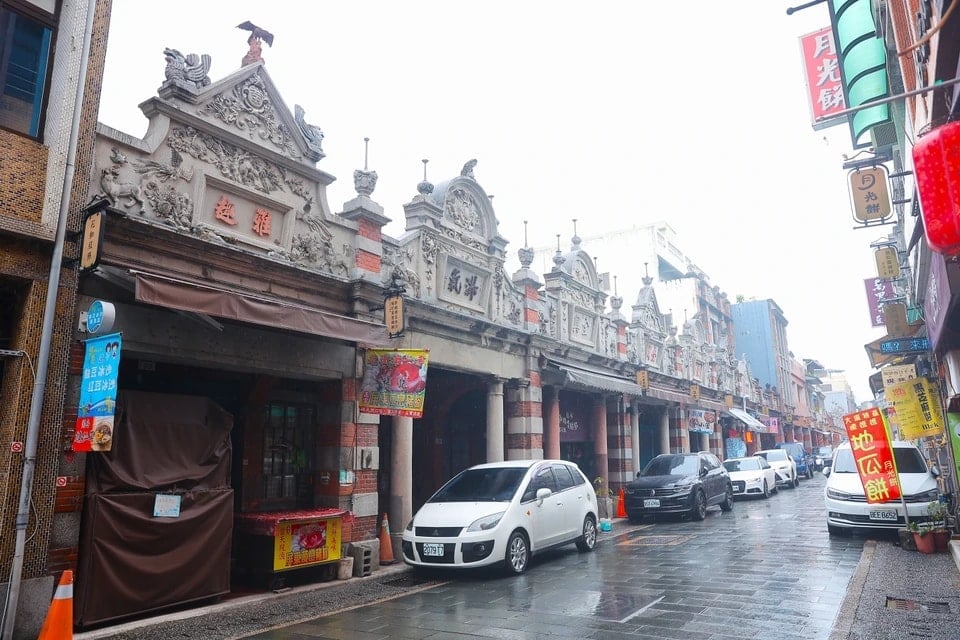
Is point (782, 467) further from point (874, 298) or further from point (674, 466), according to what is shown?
point (674, 466)

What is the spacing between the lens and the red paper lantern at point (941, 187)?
441 cm

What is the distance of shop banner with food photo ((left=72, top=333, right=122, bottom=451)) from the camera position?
716 centimetres

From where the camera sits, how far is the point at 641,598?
8180 mm

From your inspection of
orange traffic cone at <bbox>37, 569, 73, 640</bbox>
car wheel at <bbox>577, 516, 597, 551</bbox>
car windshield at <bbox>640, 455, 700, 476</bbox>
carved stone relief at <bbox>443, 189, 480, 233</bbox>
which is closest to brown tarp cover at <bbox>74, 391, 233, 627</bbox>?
orange traffic cone at <bbox>37, 569, 73, 640</bbox>

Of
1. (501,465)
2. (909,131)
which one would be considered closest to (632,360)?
(501,465)

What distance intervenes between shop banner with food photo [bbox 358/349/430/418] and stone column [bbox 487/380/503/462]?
4.35 m

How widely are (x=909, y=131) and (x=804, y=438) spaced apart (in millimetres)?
54735

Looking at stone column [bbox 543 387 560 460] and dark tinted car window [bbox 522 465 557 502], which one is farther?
stone column [bbox 543 387 560 460]

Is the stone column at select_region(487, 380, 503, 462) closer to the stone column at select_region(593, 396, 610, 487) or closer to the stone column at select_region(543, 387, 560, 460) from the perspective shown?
the stone column at select_region(543, 387, 560, 460)

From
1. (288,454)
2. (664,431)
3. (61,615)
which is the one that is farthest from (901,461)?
A: (61,615)

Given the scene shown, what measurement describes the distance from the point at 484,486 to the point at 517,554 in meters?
1.31

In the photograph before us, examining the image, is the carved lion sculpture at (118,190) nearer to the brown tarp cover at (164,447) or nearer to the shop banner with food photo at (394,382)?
the brown tarp cover at (164,447)

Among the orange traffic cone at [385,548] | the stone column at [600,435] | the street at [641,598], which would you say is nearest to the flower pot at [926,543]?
the street at [641,598]

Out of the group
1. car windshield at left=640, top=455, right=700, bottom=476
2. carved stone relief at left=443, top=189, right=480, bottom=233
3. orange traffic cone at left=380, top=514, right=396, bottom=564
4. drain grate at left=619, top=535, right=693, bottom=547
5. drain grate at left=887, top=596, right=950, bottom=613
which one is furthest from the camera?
car windshield at left=640, top=455, right=700, bottom=476
